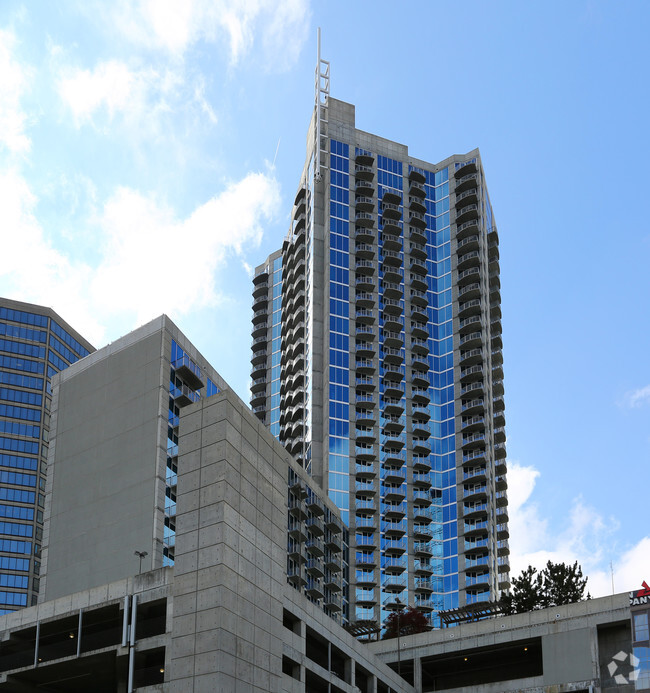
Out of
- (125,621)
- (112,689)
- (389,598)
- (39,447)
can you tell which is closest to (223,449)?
(125,621)

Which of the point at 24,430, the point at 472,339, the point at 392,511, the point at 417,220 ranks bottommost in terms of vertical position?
the point at 392,511

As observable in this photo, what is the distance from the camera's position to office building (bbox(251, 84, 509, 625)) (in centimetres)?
14938

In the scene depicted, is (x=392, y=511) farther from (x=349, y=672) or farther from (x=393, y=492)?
(x=349, y=672)

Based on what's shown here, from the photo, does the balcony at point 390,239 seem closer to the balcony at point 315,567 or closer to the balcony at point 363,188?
the balcony at point 363,188

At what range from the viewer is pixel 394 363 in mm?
163125

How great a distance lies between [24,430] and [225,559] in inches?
4849

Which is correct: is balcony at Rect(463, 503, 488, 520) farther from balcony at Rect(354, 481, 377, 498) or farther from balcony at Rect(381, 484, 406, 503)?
balcony at Rect(354, 481, 377, 498)

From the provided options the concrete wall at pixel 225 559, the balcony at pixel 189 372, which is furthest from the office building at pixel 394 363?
the concrete wall at pixel 225 559

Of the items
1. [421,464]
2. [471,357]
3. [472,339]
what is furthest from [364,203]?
[421,464]

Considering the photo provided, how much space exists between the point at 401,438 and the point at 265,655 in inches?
3968

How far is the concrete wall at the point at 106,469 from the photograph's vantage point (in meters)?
95.1

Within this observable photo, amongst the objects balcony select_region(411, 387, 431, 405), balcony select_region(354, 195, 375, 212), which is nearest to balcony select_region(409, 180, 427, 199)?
balcony select_region(354, 195, 375, 212)

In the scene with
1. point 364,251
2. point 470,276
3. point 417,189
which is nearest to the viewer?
point 364,251

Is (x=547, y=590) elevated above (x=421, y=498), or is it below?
below
